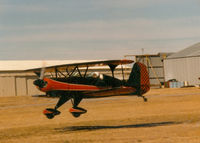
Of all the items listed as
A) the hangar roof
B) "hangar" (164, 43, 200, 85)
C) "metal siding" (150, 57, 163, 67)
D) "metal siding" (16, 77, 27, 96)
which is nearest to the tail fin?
"metal siding" (16, 77, 27, 96)

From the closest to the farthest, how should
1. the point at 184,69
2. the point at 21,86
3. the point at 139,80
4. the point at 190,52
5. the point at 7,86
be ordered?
the point at 139,80, the point at 7,86, the point at 21,86, the point at 184,69, the point at 190,52

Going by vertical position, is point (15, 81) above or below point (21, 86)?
above

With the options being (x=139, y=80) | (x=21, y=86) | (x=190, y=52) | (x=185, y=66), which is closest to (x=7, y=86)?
(x=21, y=86)

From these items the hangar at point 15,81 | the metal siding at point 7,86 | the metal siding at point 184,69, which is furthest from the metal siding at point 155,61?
the metal siding at point 7,86

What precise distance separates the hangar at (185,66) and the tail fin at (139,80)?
2199 inches

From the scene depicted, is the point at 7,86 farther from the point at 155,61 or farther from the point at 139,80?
the point at 139,80

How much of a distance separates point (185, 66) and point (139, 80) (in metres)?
61.0

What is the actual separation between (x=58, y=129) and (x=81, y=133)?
334 cm

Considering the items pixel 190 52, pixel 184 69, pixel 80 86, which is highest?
pixel 190 52

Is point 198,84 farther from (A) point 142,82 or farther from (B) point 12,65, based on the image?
(A) point 142,82

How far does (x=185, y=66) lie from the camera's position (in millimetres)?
86500

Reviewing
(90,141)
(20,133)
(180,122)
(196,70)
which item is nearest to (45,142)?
(90,141)

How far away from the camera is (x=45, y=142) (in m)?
21.1

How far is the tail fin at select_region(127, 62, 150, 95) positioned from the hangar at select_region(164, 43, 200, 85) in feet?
183
